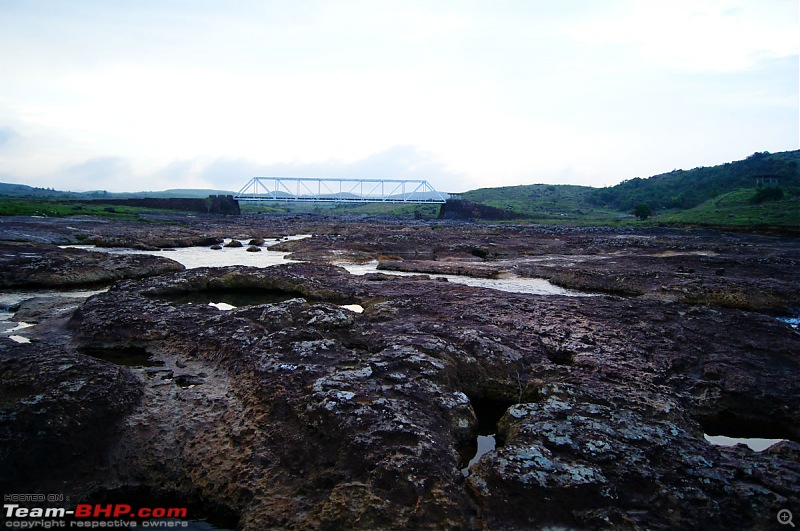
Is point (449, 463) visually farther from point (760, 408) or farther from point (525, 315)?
point (525, 315)

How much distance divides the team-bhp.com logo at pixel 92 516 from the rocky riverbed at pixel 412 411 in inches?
9.6

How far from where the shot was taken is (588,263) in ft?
98.9

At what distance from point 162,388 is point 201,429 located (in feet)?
6.30

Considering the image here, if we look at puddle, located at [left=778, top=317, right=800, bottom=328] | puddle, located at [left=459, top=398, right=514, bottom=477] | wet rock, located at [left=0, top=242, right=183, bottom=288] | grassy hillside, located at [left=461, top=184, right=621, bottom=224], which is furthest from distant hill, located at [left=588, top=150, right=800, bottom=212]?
wet rock, located at [left=0, top=242, right=183, bottom=288]

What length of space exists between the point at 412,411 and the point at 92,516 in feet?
15.7

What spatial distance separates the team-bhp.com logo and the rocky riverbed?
0.24 metres

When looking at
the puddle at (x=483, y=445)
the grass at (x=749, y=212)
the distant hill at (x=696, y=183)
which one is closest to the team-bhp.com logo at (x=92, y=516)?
the puddle at (x=483, y=445)

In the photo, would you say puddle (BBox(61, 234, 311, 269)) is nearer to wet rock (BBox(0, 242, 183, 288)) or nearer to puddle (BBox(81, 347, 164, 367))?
wet rock (BBox(0, 242, 183, 288))

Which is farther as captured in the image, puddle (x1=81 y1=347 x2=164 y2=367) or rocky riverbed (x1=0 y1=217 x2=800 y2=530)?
puddle (x1=81 y1=347 x2=164 y2=367)

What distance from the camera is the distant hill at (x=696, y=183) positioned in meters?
111

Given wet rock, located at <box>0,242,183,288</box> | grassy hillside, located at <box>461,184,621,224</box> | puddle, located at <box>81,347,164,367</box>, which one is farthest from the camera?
grassy hillside, located at <box>461,184,621,224</box>

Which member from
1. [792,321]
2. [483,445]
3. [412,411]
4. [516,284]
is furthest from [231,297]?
[792,321]

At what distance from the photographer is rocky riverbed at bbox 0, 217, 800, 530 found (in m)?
6.00

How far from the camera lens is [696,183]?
137 meters
